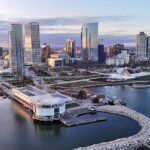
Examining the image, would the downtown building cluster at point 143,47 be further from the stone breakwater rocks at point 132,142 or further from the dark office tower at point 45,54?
the stone breakwater rocks at point 132,142

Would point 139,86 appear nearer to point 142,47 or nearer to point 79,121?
point 79,121

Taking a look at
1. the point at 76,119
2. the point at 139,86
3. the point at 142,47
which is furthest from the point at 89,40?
the point at 76,119

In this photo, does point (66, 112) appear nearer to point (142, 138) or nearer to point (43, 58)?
point (142, 138)

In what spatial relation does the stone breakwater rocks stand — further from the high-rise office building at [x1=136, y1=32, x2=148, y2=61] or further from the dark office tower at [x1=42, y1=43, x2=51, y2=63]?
the high-rise office building at [x1=136, y1=32, x2=148, y2=61]

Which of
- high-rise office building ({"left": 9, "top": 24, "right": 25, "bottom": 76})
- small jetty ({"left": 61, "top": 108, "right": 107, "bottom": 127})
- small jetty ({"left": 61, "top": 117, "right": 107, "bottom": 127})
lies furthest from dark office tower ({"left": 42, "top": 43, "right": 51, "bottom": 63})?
small jetty ({"left": 61, "top": 117, "right": 107, "bottom": 127})

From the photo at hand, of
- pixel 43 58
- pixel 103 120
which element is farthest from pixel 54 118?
pixel 43 58

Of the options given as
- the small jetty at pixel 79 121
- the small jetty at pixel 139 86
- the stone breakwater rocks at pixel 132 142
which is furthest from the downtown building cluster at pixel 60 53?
the stone breakwater rocks at pixel 132 142
